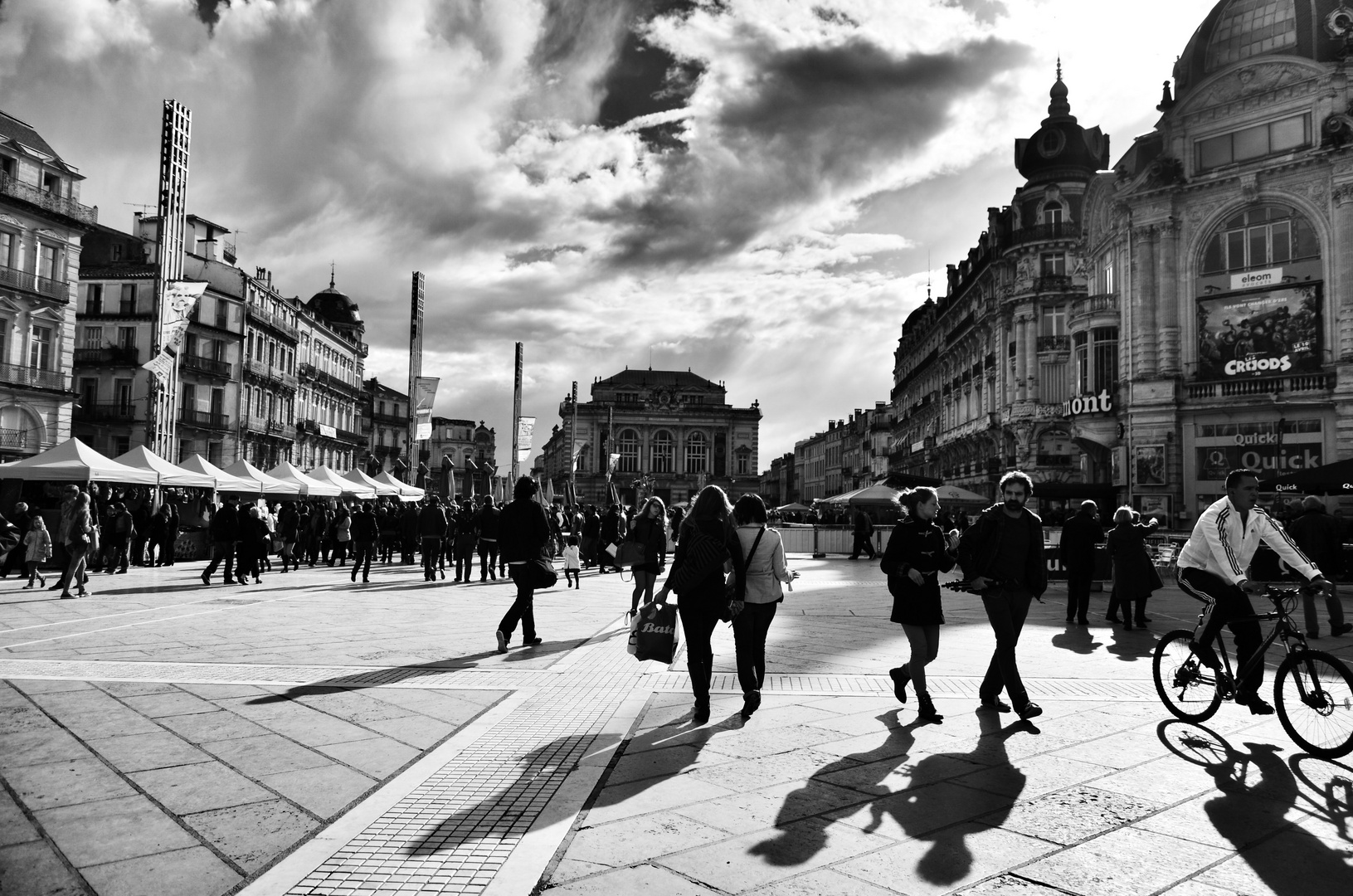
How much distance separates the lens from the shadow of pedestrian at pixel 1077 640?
32.1 ft

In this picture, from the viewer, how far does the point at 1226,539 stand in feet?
19.7

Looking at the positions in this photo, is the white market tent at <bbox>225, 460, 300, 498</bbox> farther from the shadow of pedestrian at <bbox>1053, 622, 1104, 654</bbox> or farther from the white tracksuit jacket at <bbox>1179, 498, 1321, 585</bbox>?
the white tracksuit jacket at <bbox>1179, 498, 1321, 585</bbox>

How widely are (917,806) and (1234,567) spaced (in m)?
3.03

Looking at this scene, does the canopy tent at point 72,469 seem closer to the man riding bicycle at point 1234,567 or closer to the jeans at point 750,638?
the jeans at point 750,638

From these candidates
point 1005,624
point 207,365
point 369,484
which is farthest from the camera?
point 207,365

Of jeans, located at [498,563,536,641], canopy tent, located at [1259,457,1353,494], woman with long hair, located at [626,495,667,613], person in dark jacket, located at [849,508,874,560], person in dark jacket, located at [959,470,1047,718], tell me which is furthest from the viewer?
person in dark jacket, located at [849,508,874,560]

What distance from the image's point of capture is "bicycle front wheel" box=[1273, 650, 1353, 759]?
5.21m

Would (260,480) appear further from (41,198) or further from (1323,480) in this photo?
(1323,480)

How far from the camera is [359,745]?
520 centimetres

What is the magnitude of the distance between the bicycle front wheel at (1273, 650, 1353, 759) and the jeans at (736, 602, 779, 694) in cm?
307

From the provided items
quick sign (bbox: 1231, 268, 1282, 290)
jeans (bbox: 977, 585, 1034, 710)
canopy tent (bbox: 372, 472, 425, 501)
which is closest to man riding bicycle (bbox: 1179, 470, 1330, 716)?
jeans (bbox: 977, 585, 1034, 710)

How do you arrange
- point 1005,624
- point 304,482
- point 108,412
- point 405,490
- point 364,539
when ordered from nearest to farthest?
point 1005,624
point 364,539
point 304,482
point 405,490
point 108,412

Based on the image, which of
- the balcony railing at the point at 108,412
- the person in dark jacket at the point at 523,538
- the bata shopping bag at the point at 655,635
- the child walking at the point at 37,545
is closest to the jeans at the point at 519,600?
the person in dark jacket at the point at 523,538

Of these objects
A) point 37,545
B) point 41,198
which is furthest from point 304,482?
point 41,198
